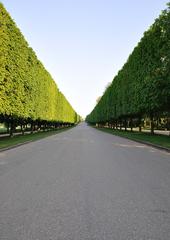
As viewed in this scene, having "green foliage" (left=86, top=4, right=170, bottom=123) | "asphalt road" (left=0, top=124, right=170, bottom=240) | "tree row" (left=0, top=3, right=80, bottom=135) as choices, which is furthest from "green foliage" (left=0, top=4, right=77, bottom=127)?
"asphalt road" (left=0, top=124, right=170, bottom=240)

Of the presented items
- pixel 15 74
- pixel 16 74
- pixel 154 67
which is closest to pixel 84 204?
pixel 15 74

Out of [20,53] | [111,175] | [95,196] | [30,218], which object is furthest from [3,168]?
[20,53]

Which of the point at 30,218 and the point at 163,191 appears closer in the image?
the point at 30,218

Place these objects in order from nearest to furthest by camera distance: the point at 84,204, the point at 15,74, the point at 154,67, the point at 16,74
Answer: the point at 84,204 < the point at 15,74 < the point at 16,74 < the point at 154,67

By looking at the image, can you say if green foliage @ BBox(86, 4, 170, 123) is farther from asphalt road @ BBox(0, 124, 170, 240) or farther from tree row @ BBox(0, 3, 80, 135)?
asphalt road @ BBox(0, 124, 170, 240)

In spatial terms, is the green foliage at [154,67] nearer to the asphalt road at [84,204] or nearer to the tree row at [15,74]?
the tree row at [15,74]

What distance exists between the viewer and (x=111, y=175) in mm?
9562

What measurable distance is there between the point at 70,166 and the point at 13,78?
18.9 meters

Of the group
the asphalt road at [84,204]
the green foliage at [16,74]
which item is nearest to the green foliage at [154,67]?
the green foliage at [16,74]

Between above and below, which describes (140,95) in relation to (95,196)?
above

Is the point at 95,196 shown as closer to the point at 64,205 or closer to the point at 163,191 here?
the point at 64,205

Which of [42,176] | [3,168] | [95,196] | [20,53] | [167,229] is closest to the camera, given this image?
[167,229]

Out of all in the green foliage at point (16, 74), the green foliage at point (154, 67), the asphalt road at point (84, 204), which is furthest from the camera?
the green foliage at point (154, 67)

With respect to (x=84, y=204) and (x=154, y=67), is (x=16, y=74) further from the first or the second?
(x=84, y=204)
